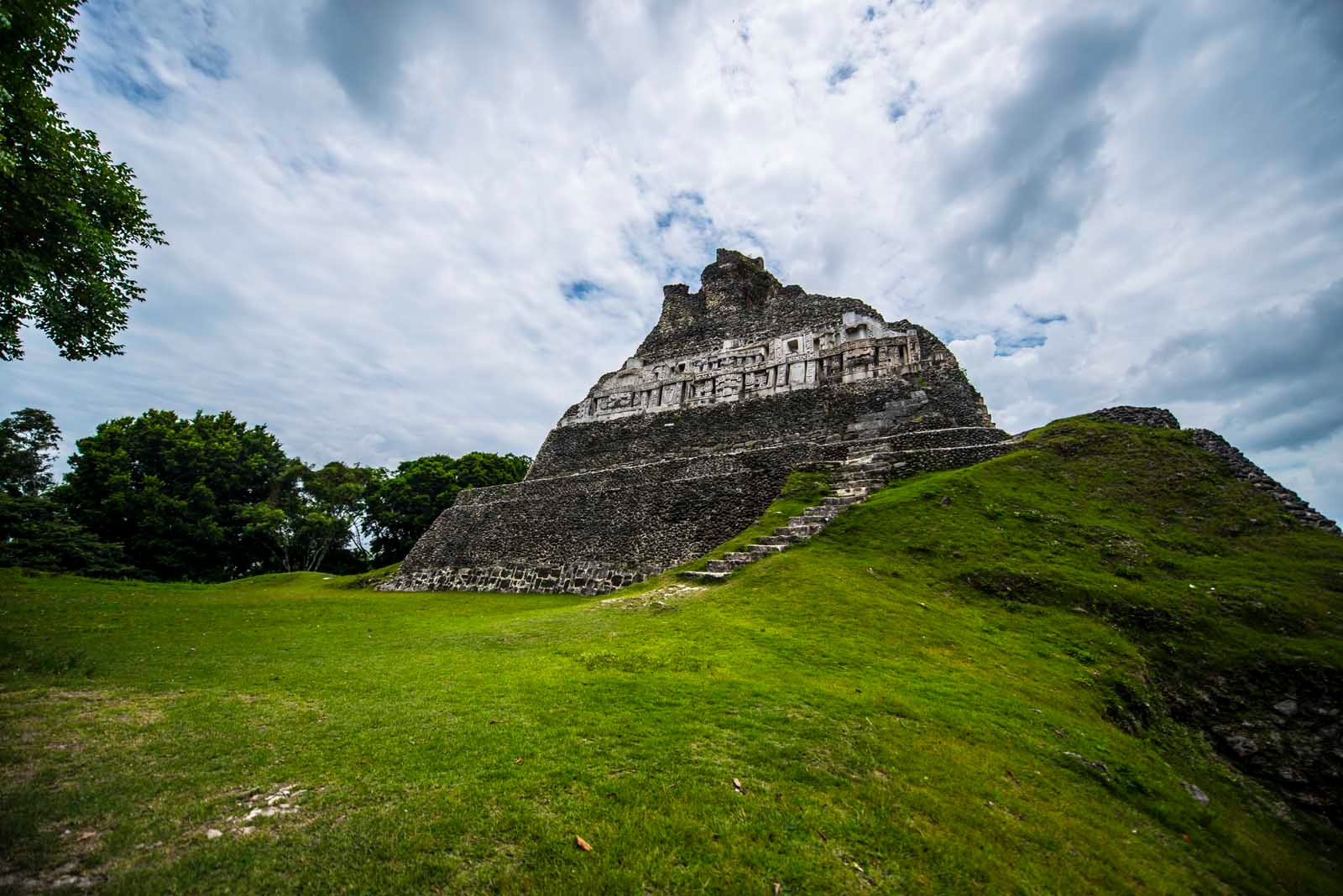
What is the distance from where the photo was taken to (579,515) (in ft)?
65.1

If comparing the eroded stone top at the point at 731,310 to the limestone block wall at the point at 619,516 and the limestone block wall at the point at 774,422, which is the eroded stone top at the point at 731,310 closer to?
the limestone block wall at the point at 774,422

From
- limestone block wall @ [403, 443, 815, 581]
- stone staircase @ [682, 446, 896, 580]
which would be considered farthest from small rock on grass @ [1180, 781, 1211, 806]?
limestone block wall @ [403, 443, 815, 581]

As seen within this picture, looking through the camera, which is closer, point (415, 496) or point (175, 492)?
point (175, 492)

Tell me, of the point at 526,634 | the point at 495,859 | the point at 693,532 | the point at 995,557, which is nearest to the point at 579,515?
the point at 693,532

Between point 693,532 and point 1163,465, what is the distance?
1116 centimetres

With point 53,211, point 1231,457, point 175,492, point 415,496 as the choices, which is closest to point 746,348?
point 1231,457

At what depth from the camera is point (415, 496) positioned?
130 ft

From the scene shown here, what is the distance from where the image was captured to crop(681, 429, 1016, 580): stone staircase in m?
11.9

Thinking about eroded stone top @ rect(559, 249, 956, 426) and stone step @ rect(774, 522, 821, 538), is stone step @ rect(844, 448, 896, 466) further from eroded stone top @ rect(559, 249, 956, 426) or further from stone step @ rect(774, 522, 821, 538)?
eroded stone top @ rect(559, 249, 956, 426)

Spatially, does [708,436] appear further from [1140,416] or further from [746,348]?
[1140,416]

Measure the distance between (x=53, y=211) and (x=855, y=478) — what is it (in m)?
16.6

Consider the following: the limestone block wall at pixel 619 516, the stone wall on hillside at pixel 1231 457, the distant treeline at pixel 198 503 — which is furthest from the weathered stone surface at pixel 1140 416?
the distant treeline at pixel 198 503

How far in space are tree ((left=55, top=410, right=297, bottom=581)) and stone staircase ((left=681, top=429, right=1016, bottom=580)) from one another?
33487mm

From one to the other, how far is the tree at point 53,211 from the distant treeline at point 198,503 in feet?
61.9
